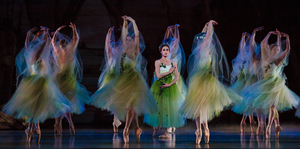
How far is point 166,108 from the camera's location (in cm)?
492

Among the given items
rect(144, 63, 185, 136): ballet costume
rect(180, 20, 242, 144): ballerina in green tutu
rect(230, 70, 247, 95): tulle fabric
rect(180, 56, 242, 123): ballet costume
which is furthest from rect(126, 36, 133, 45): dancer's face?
rect(230, 70, 247, 95): tulle fabric

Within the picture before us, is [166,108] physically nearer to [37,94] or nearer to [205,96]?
[205,96]

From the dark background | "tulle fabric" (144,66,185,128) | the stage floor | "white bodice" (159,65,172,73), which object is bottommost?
the stage floor

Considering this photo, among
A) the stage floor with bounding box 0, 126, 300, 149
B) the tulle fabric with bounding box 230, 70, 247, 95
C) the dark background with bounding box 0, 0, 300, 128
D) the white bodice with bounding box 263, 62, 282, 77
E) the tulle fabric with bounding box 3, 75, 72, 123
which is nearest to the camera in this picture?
the stage floor with bounding box 0, 126, 300, 149

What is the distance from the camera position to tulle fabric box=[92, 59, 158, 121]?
4293 mm

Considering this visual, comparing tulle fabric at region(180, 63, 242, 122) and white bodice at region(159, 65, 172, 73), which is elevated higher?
white bodice at region(159, 65, 172, 73)

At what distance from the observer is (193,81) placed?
440cm

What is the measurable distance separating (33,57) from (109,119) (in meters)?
4.16

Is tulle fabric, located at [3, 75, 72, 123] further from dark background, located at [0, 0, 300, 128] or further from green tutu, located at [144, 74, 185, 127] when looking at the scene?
dark background, located at [0, 0, 300, 128]

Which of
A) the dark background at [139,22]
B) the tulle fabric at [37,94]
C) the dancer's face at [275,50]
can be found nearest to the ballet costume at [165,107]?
the tulle fabric at [37,94]

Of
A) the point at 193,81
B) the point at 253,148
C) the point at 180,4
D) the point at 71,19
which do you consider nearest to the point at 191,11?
the point at 180,4

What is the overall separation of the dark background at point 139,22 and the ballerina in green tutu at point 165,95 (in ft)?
12.2

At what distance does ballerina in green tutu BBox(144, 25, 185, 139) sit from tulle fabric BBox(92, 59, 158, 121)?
1.58 ft

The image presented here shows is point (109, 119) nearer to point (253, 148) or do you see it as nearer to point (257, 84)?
point (257, 84)
